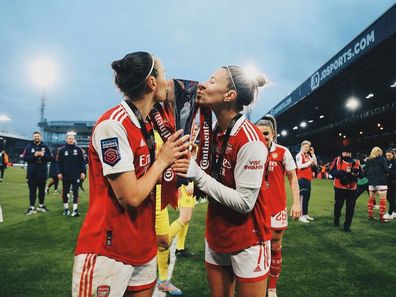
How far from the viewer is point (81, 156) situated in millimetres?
9188

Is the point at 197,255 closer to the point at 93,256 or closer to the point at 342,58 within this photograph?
the point at 93,256

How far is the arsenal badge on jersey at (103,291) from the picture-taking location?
163 centimetres

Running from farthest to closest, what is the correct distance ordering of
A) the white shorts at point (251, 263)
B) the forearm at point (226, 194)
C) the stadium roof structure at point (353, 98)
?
the stadium roof structure at point (353, 98), the white shorts at point (251, 263), the forearm at point (226, 194)

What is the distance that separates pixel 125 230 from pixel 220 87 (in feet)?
3.99

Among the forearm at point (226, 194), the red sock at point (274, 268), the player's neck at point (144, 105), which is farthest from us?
the red sock at point (274, 268)

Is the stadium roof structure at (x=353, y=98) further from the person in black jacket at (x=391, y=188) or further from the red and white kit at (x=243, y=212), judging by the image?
the red and white kit at (x=243, y=212)

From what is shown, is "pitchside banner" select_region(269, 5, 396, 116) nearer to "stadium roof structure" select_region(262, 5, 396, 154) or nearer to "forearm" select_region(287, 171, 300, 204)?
"stadium roof structure" select_region(262, 5, 396, 154)

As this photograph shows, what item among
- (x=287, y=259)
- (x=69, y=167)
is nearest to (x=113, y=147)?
(x=287, y=259)

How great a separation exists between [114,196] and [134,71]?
71cm

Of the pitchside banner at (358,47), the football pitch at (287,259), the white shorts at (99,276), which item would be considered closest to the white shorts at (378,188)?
the football pitch at (287,259)

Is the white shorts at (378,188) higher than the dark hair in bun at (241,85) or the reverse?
the reverse

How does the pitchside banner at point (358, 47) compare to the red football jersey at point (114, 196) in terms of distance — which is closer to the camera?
the red football jersey at point (114, 196)

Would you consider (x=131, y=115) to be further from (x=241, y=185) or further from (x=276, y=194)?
(x=276, y=194)

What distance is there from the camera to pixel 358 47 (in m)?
12.0
